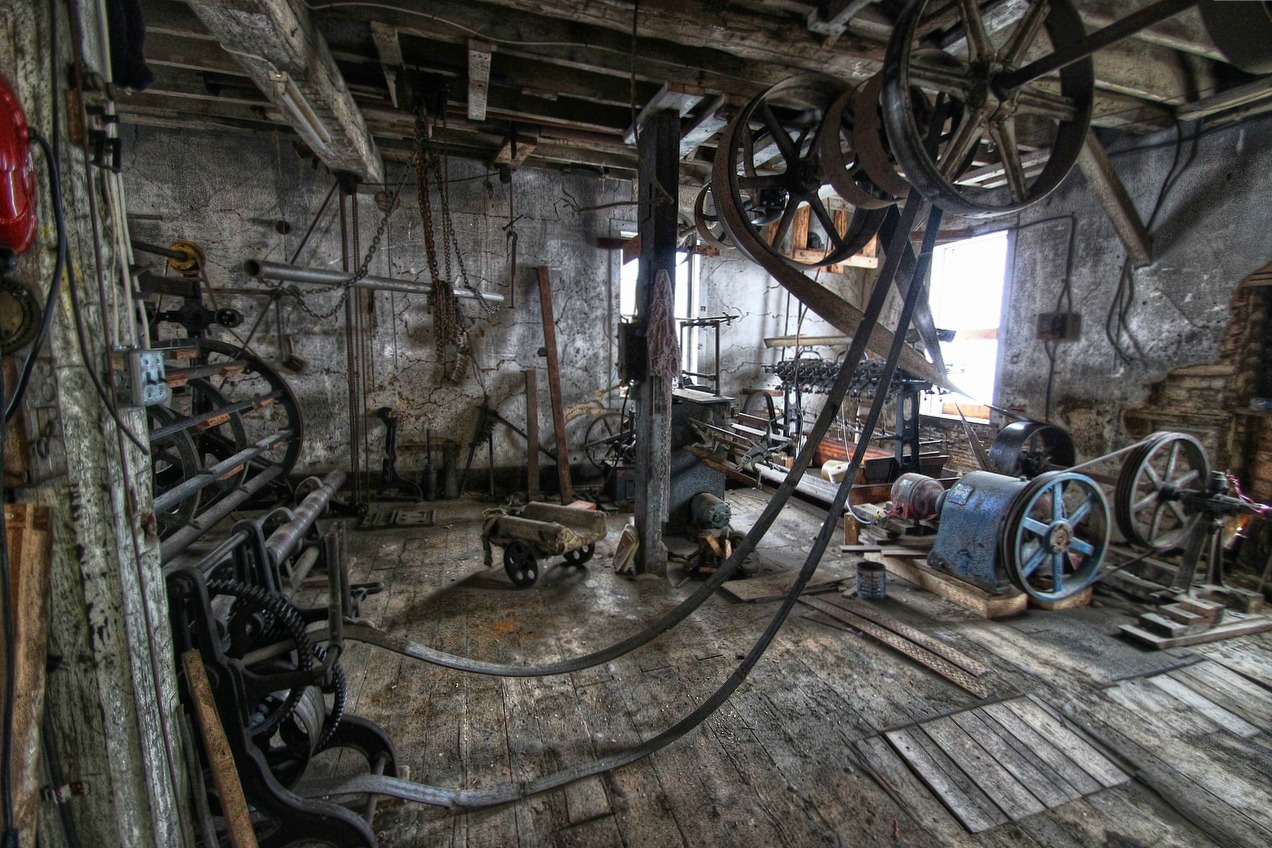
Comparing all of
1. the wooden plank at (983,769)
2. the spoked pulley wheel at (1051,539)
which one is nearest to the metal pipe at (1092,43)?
the spoked pulley wheel at (1051,539)

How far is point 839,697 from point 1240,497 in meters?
2.84

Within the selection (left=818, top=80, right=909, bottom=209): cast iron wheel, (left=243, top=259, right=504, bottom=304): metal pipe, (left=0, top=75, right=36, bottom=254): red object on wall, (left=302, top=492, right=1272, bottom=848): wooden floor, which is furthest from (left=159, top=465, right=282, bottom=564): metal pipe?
(left=818, top=80, right=909, bottom=209): cast iron wheel

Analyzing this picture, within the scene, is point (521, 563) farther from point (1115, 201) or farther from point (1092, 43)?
point (1115, 201)

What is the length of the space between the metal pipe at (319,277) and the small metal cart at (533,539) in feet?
5.59

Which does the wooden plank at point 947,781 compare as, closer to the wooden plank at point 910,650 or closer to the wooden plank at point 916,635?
the wooden plank at point 910,650

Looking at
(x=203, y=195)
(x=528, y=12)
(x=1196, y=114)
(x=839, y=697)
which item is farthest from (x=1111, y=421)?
(x=203, y=195)

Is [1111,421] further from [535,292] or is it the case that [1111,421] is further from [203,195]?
[203,195]

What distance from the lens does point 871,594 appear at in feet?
11.2

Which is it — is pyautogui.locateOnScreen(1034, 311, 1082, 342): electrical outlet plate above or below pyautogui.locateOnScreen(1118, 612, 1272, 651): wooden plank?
above

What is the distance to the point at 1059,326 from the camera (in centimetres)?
458

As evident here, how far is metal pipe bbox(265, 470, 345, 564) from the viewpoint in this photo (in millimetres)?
2234

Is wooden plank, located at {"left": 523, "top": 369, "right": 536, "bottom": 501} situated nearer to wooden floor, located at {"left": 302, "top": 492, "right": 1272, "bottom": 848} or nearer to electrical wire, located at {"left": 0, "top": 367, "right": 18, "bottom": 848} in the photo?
wooden floor, located at {"left": 302, "top": 492, "right": 1272, "bottom": 848}

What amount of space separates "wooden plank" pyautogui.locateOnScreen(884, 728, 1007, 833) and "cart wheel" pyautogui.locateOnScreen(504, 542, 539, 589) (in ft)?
6.92

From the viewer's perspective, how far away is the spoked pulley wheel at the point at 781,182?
2379mm
